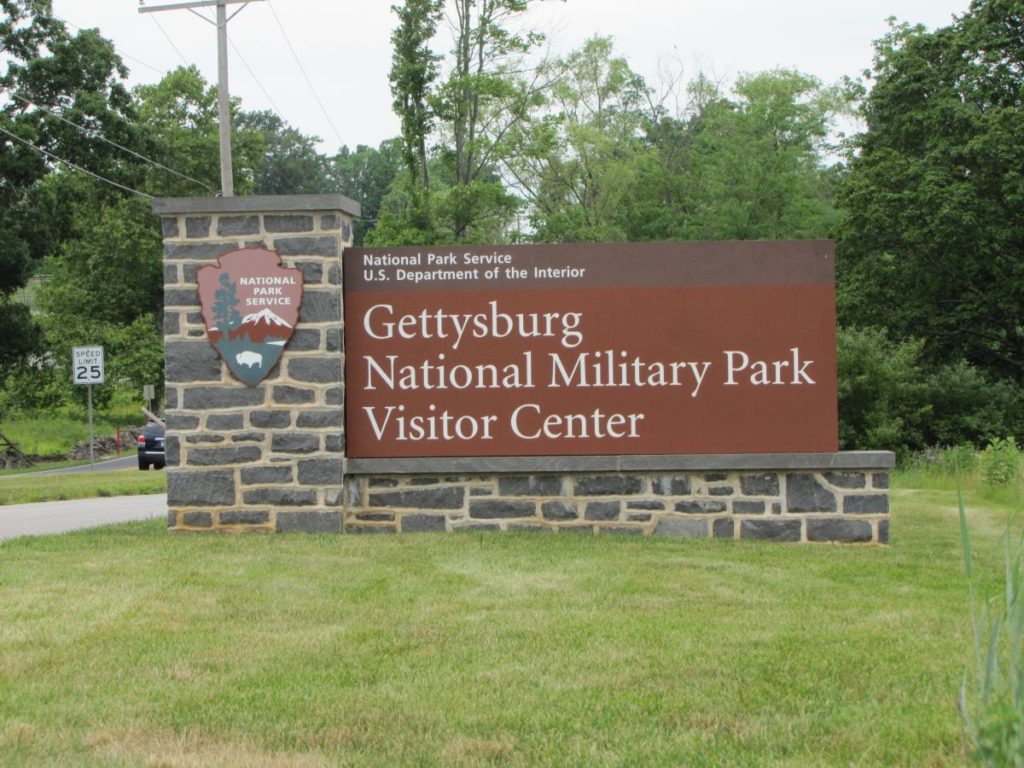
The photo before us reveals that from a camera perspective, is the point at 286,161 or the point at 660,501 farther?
the point at 286,161

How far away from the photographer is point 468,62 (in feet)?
127

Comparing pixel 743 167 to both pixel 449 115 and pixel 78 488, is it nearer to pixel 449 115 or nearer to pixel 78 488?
pixel 449 115

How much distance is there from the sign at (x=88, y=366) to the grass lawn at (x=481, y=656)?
2193 centimetres

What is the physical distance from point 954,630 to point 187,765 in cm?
393

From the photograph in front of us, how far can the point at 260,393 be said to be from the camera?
1071cm

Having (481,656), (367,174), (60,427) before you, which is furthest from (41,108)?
(367,174)

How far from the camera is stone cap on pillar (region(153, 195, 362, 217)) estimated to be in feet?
34.7

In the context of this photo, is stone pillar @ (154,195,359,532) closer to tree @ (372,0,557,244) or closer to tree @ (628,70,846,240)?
tree @ (372,0,557,244)

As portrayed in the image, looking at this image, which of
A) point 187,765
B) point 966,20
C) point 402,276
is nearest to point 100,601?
point 187,765

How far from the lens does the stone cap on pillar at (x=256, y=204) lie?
34.7ft

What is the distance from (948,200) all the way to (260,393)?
25.2m

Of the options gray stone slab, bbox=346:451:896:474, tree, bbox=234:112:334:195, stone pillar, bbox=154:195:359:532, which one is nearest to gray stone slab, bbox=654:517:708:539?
gray stone slab, bbox=346:451:896:474

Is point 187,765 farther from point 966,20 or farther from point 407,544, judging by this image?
point 966,20

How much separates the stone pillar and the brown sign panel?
275 millimetres
